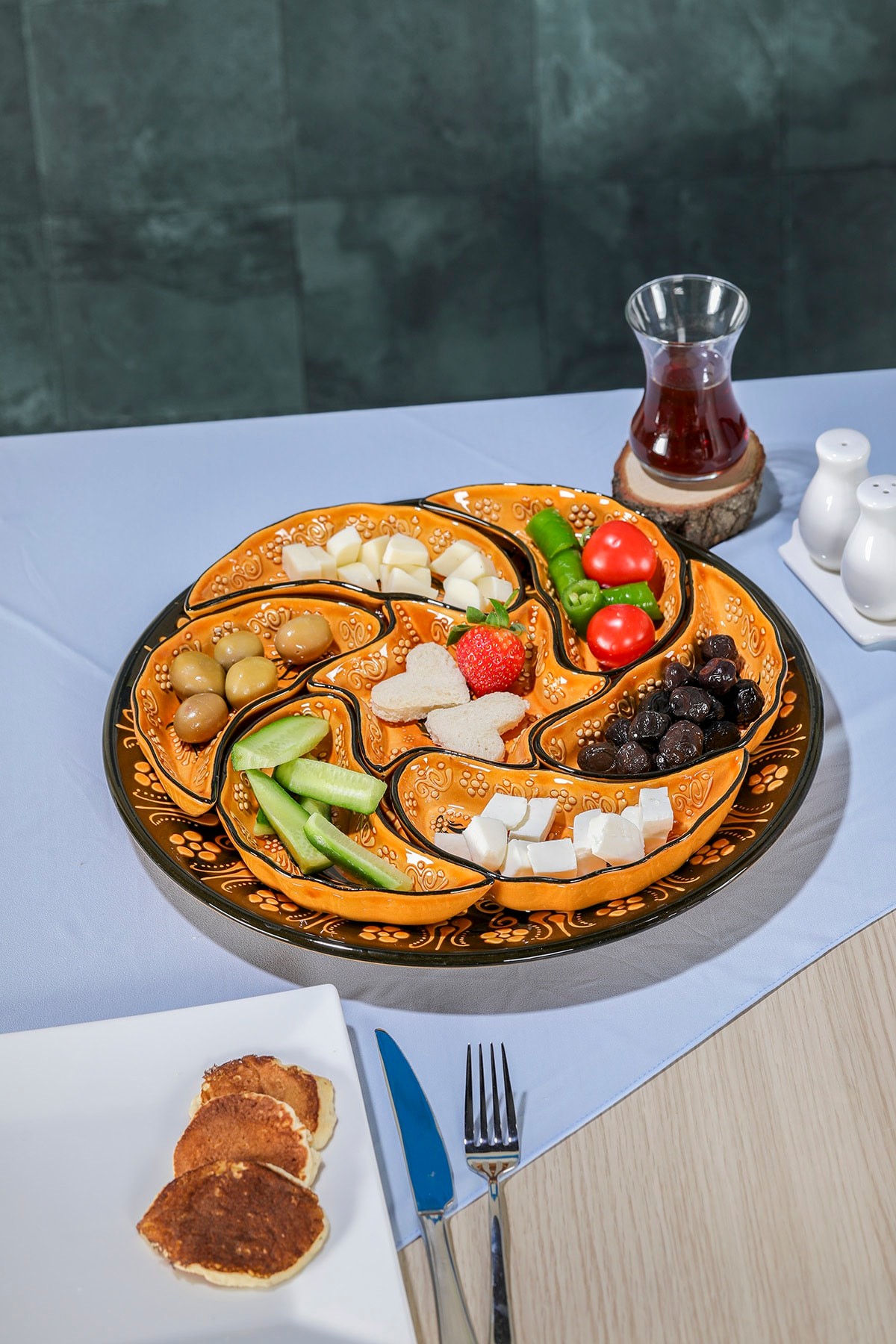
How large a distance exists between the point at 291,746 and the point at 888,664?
2.70ft

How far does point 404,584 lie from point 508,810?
50 cm

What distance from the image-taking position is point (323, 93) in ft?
11.2

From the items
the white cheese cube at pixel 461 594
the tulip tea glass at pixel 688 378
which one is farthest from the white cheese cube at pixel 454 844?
the tulip tea glass at pixel 688 378

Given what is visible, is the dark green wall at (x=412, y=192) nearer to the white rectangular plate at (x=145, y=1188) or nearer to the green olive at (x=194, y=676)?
the green olive at (x=194, y=676)

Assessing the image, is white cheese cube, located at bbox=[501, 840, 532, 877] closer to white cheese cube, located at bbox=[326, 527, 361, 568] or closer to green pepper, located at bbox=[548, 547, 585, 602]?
green pepper, located at bbox=[548, 547, 585, 602]

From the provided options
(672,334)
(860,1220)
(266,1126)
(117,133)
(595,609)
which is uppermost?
(117,133)

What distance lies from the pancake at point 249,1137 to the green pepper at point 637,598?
878 mm

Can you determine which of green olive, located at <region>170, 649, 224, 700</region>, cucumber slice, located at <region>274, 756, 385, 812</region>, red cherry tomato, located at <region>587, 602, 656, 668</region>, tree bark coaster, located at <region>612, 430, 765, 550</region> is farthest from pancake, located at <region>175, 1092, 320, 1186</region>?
tree bark coaster, located at <region>612, 430, 765, 550</region>

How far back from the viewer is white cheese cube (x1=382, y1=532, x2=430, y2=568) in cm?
174

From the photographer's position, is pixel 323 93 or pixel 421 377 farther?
pixel 421 377

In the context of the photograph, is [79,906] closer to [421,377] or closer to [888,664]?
[888,664]

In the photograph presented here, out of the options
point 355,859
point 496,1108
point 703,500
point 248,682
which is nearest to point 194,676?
point 248,682

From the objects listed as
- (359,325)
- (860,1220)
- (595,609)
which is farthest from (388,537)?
(359,325)

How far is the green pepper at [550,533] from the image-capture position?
69.7 inches
